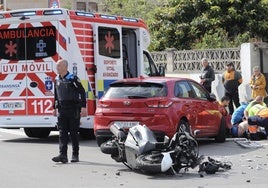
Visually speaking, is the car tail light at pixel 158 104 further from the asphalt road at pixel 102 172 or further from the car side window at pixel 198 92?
the car side window at pixel 198 92

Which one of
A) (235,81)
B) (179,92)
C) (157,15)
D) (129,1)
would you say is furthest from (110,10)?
(179,92)

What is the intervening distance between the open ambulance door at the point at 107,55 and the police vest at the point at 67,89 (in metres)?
3.72

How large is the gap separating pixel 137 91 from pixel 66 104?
1.80m

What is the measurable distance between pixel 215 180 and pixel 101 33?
22.6ft

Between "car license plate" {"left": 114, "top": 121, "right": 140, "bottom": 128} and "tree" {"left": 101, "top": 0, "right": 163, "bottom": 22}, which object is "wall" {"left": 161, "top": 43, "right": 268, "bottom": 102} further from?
"tree" {"left": 101, "top": 0, "right": 163, "bottom": 22}

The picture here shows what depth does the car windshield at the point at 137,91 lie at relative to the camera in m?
12.7

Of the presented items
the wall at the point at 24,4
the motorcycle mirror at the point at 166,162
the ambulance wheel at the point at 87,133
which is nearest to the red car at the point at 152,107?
the motorcycle mirror at the point at 166,162

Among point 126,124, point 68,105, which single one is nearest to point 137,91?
point 126,124

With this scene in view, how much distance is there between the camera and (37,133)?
16547 mm

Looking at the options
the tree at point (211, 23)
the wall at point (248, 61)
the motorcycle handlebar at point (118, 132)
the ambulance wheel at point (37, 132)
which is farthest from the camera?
the tree at point (211, 23)

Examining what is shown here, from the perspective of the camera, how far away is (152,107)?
12.5 m

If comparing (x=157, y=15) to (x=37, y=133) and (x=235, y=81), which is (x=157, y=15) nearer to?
(x=235, y=81)

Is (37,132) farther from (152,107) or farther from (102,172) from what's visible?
(102,172)

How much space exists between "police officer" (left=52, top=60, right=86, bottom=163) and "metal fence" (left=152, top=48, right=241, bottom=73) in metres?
11.2
